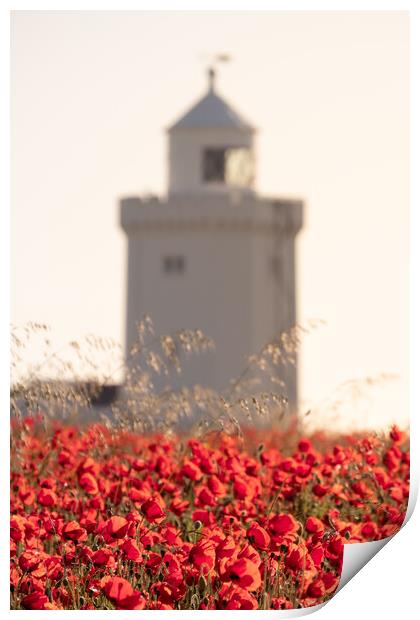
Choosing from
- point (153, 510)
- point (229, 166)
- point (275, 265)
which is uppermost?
point (229, 166)

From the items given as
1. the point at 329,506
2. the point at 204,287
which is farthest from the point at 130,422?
the point at 204,287

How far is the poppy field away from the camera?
346 cm

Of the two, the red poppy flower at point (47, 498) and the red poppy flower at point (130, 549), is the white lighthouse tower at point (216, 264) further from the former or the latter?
the red poppy flower at point (130, 549)

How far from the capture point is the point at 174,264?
2336 centimetres

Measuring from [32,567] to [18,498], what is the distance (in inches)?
44.1

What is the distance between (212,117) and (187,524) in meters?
20.2

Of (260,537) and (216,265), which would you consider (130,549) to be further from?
(216,265)

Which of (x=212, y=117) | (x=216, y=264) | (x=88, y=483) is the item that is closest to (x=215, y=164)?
(x=212, y=117)

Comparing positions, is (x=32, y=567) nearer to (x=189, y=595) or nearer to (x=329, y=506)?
(x=189, y=595)

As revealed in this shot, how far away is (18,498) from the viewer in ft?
15.3

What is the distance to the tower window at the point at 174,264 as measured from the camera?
76.2 feet

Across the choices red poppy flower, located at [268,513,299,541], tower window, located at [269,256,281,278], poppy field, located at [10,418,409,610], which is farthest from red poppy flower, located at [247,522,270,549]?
tower window, located at [269,256,281,278]

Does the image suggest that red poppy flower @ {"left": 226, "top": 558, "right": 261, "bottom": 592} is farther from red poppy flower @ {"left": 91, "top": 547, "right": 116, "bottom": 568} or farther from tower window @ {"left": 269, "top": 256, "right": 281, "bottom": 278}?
tower window @ {"left": 269, "top": 256, "right": 281, "bottom": 278}

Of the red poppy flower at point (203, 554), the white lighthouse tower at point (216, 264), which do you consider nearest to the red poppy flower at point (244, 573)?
the red poppy flower at point (203, 554)
